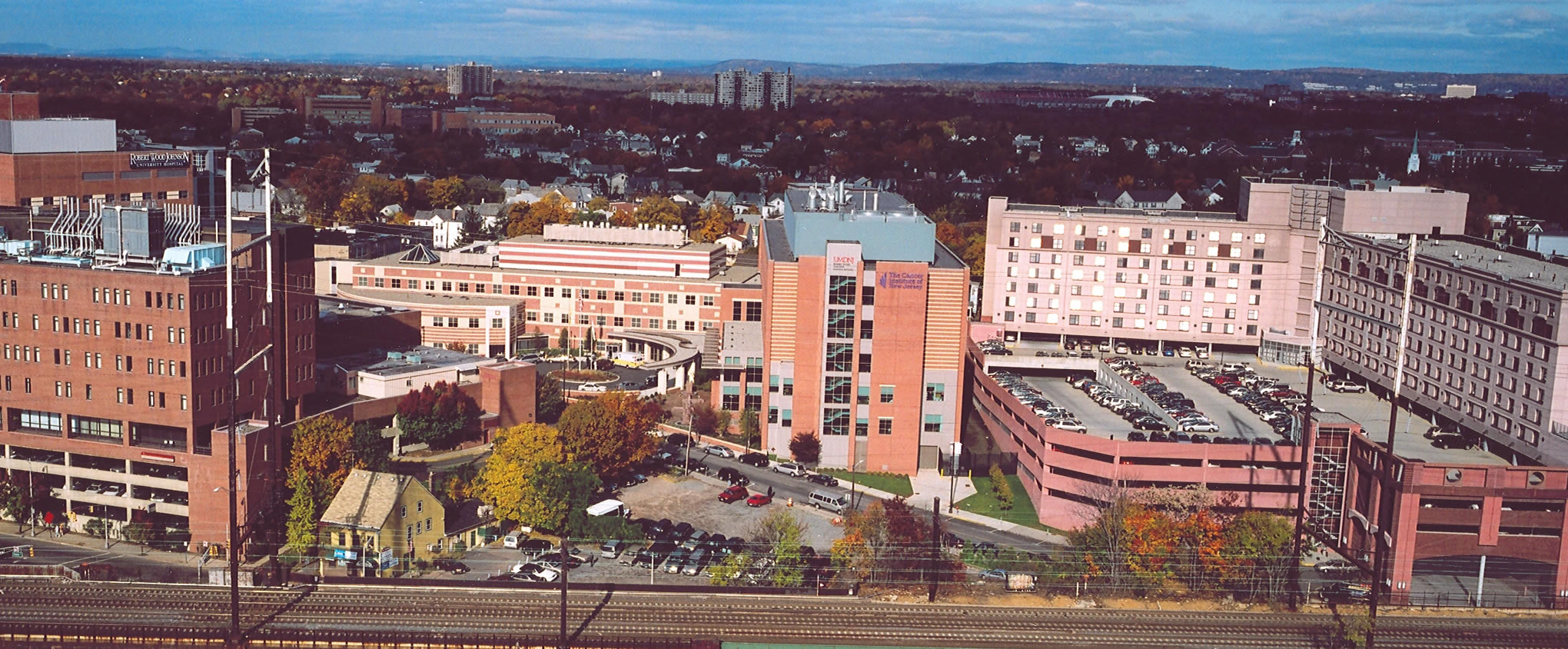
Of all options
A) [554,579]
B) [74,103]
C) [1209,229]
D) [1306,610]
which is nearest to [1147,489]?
[1306,610]

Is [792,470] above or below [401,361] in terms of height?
below

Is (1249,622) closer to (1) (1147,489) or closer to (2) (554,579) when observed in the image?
(1) (1147,489)

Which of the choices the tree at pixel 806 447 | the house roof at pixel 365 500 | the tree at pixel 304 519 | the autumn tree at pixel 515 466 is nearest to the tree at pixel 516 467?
the autumn tree at pixel 515 466

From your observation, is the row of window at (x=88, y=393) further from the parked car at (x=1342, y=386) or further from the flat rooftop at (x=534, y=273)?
the parked car at (x=1342, y=386)

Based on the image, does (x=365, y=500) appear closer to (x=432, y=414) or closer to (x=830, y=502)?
(x=432, y=414)

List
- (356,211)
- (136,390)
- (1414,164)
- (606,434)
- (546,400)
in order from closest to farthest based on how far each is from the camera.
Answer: (136,390), (606,434), (546,400), (356,211), (1414,164)

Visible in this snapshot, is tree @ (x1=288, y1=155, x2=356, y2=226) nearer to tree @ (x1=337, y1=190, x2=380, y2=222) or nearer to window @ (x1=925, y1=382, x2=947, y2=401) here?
tree @ (x1=337, y1=190, x2=380, y2=222)

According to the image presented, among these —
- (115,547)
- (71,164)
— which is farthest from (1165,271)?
(71,164)
